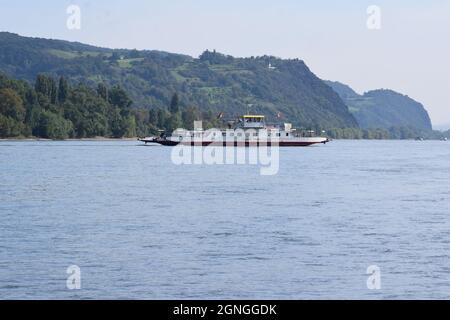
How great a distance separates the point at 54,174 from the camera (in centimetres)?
10450

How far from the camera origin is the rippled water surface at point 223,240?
36.2m

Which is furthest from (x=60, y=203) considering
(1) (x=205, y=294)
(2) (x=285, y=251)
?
(1) (x=205, y=294)

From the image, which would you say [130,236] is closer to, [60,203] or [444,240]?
[444,240]

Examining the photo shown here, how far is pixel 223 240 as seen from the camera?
1896 inches

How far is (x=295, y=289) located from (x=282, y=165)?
102 metres

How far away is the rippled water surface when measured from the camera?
119ft

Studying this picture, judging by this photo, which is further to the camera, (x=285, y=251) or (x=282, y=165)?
(x=282, y=165)

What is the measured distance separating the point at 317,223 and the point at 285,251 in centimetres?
1203
